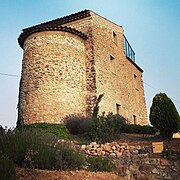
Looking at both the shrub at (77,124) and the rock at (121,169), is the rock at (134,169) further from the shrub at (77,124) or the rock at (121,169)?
the shrub at (77,124)

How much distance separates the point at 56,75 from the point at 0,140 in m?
8.23

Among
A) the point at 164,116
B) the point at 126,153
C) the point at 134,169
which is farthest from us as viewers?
the point at 164,116

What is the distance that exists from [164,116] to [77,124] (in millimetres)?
4283

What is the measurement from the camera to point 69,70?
13883 millimetres

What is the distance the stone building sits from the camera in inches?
516

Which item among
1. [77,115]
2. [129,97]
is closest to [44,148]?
[77,115]

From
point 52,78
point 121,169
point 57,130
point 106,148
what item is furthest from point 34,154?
point 52,78

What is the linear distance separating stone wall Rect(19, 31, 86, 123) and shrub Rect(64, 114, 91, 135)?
468 mm

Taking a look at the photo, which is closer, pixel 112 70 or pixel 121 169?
pixel 121 169

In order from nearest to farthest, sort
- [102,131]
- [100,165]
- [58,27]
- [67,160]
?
1. [67,160]
2. [100,165]
3. [102,131]
4. [58,27]

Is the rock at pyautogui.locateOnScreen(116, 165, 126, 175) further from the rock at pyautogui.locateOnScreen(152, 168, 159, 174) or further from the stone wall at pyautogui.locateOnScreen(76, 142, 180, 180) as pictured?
the rock at pyautogui.locateOnScreen(152, 168, 159, 174)

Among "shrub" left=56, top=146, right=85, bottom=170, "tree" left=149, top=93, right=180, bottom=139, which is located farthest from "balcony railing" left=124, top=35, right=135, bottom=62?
"shrub" left=56, top=146, right=85, bottom=170

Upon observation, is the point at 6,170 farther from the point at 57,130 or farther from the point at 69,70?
the point at 69,70

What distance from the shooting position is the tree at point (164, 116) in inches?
361
